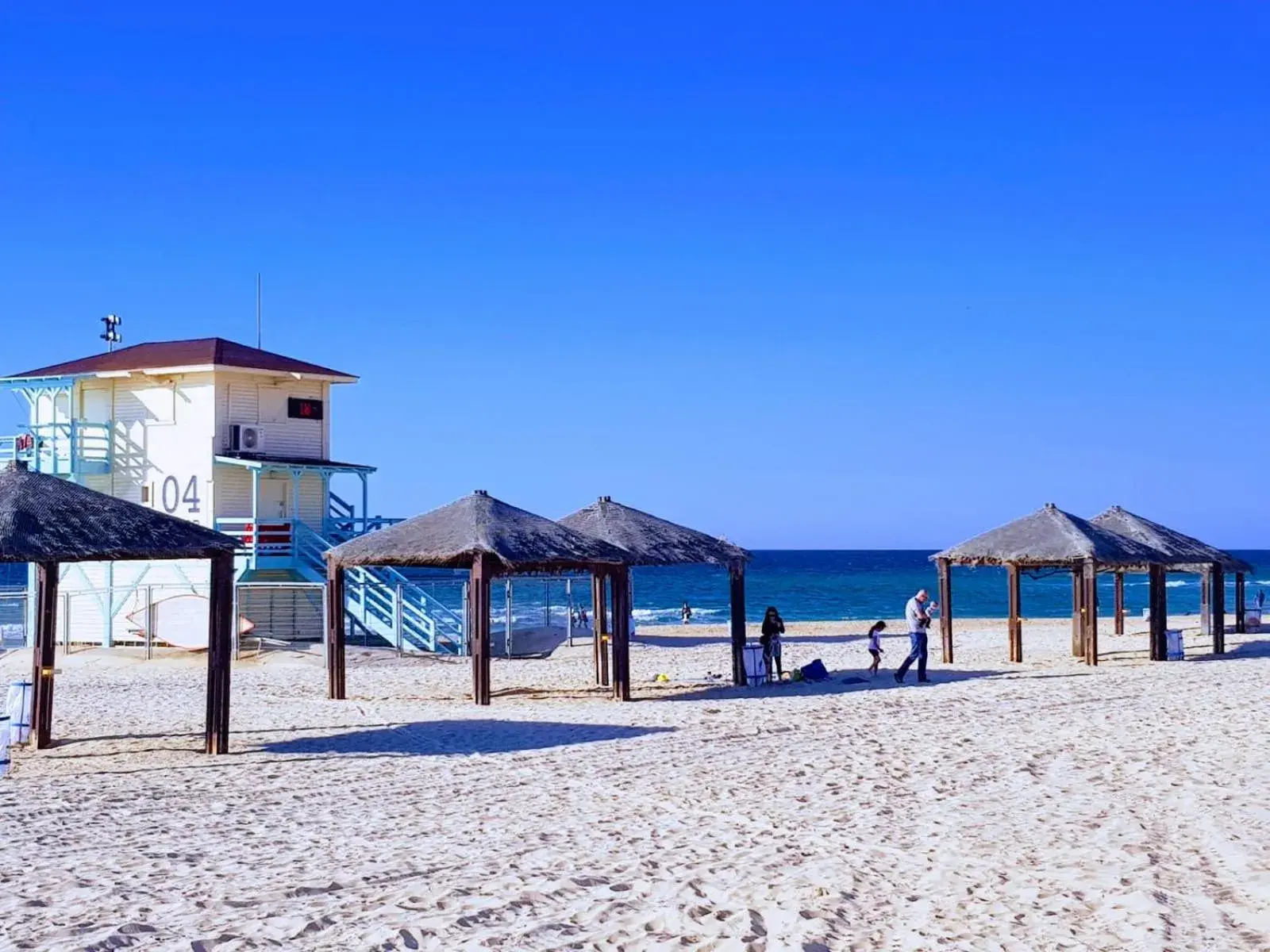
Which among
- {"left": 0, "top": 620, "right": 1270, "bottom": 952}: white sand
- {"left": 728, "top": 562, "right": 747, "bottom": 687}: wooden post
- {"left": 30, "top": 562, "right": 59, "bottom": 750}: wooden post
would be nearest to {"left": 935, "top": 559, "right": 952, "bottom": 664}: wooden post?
{"left": 728, "top": 562, "right": 747, "bottom": 687}: wooden post

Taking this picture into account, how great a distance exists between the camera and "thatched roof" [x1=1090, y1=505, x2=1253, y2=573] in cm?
2470

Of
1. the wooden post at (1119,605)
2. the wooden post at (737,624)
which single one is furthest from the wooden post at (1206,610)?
the wooden post at (737,624)

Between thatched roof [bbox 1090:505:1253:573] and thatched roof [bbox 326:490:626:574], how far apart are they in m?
11.0

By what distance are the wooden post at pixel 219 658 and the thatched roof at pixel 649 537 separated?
6669 mm

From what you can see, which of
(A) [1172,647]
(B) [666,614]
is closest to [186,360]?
(A) [1172,647]

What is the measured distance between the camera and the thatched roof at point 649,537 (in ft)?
66.0

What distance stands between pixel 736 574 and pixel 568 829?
36.1 feet

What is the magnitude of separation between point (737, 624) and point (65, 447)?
16.0m

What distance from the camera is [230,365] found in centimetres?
2838

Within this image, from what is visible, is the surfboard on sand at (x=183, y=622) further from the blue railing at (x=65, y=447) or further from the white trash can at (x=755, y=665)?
the white trash can at (x=755, y=665)

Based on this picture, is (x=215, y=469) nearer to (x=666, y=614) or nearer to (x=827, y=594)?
(x=666, y=614)

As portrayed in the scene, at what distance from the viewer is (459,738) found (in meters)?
14.9

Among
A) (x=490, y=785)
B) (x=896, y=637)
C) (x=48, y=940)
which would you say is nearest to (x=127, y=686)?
(x=490, y=785)

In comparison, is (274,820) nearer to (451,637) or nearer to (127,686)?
(127,686)
